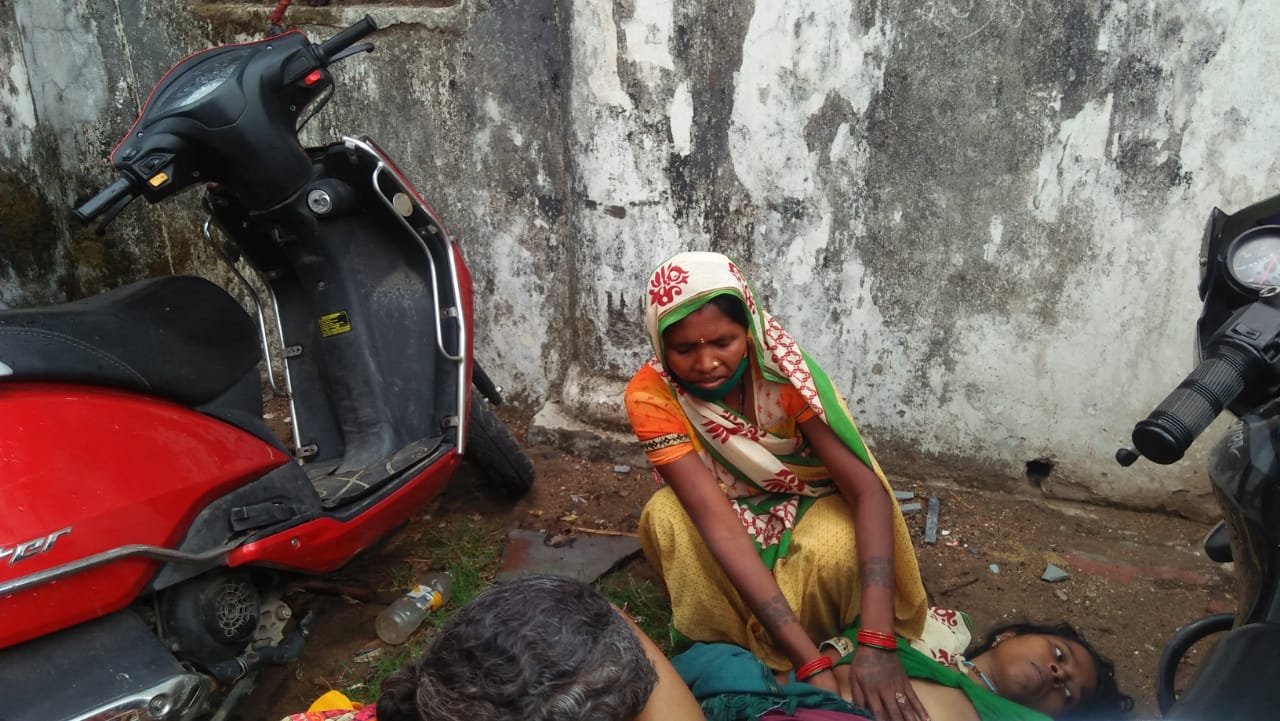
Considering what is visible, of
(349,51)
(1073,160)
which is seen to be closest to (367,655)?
(349,51)

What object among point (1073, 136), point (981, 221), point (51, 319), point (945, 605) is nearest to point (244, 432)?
point (51, 319)

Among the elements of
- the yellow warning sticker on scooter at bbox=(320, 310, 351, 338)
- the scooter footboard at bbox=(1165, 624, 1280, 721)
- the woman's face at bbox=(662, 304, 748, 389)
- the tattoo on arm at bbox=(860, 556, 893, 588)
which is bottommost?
the tattoo on arm at bbox=(860, 556, 893, 588)

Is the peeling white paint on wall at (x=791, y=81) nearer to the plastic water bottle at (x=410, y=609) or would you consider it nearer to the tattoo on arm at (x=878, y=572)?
the tattoo on arm at (x=878, y=572)

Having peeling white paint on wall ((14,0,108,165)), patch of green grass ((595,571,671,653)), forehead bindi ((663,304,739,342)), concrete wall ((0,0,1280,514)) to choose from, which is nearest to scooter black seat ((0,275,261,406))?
forehead bindi ((663,304,739,342))

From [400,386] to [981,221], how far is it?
2.00 metres

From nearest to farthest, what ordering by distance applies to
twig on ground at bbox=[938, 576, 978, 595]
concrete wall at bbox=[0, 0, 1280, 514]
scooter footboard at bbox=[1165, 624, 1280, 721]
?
scooter footboard at bbox=[1165, 624, 1280, 721] → concrete wall at bbox=[0, 0, 1280, 514] → twig on ground at bbox=[938, 576, 978, 595]

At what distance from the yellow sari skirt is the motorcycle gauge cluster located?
1.11m

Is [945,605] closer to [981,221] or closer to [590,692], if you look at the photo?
[981,221]

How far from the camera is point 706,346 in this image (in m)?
2.17

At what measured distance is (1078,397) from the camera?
311 cm

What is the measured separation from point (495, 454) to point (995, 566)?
68.9 inches

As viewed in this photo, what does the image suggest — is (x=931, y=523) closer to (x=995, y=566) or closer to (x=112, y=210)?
(x=995, y=566)

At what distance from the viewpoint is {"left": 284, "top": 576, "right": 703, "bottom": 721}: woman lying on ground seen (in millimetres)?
1214

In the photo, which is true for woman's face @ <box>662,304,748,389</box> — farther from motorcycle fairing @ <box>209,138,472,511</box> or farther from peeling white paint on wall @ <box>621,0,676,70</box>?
peeling white paint on wall @ <box>621,0,676,70</box>
